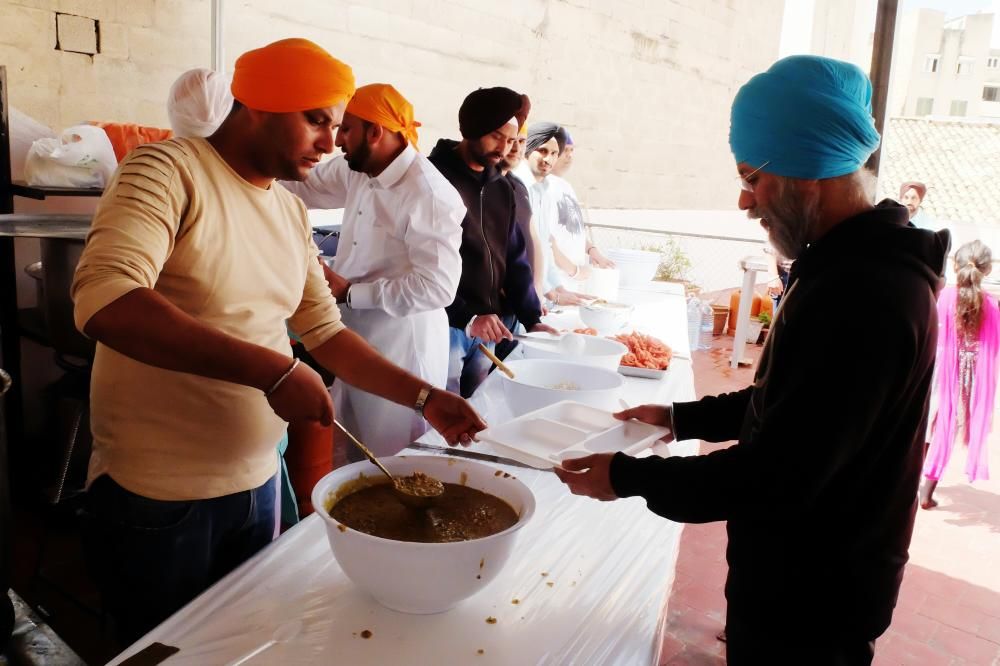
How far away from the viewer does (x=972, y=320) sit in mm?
4211

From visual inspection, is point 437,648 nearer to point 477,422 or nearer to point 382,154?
point 477,422

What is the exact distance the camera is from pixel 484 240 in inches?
126

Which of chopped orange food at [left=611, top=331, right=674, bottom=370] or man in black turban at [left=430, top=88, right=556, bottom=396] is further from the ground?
man in black turban at [left=430, top=88, right=556, bottom=396]

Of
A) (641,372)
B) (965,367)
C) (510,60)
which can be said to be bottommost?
(965,367)

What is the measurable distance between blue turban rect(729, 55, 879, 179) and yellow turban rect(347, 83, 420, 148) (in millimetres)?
1530

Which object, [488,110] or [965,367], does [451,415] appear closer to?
[488,110]

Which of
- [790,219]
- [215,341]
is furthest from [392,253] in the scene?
[790,219]

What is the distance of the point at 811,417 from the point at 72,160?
3074mm

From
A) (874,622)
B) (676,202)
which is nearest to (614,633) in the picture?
(874,622)

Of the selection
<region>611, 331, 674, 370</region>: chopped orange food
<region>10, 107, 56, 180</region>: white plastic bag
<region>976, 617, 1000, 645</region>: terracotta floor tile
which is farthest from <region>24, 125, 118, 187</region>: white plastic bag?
<region>976, 617, 1000, 645</region>: terracotta floor tile

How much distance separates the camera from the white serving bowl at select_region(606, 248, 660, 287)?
4754mm

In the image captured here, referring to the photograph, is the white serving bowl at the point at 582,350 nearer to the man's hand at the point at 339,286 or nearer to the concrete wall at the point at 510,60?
the man's hand at the point at 339,286

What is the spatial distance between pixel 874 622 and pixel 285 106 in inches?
54.1

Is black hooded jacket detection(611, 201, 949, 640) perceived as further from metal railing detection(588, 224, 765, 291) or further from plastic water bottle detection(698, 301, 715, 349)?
metal railing detection(588, 224, 765, 291)
